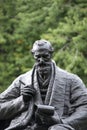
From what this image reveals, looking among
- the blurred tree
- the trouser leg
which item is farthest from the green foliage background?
the trouser leg

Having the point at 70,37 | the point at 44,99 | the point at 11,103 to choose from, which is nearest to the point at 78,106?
the point at 44,99

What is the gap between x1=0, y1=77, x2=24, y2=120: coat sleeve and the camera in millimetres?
8812

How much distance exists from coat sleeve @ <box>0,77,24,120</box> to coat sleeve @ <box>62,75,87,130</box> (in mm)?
551

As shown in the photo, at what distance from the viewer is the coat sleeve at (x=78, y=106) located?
8617 millimetres

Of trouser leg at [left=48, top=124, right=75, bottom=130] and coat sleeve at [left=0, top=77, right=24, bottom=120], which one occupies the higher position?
coat sleeve at [left=0, top=77, right=24, bottom=120]

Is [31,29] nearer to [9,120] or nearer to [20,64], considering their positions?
[20,64]

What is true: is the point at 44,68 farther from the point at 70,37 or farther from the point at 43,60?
the point at 70,37

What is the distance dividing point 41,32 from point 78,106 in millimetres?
11973

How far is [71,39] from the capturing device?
19.4 meters

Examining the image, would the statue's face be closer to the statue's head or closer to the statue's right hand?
the statue's head

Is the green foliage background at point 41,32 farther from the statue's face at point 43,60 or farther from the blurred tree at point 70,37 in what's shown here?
the statue's face at point 43,60

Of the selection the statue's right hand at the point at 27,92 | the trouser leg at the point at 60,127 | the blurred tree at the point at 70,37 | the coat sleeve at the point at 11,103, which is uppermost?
the statue's right hand at the point at 27,92

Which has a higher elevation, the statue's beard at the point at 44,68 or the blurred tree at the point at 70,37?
the statue's beard at the point at 44,68

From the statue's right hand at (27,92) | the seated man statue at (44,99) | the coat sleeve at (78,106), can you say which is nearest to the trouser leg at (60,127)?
the seated man statue at (44,99)
